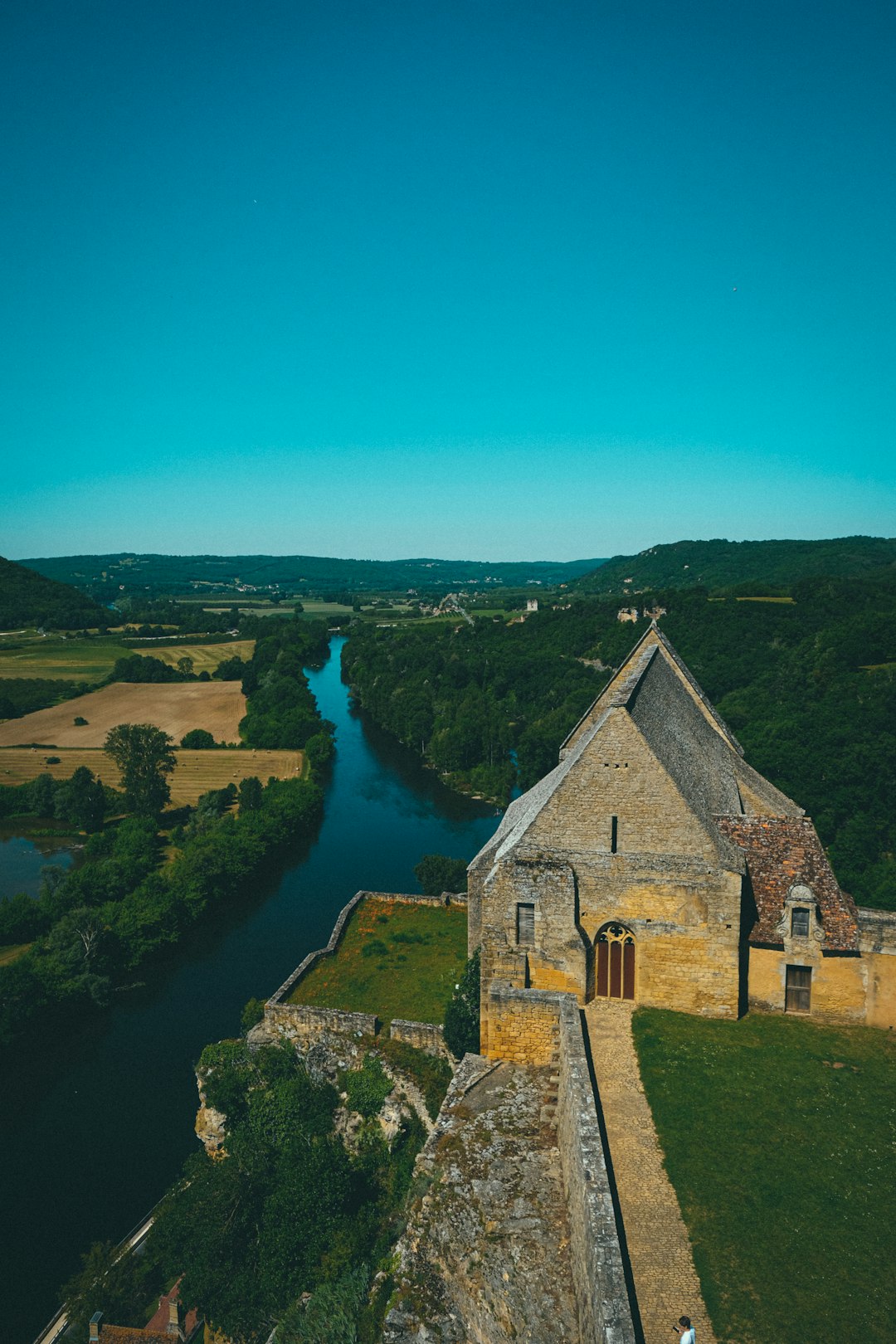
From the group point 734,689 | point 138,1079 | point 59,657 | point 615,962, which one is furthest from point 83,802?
point 59,657

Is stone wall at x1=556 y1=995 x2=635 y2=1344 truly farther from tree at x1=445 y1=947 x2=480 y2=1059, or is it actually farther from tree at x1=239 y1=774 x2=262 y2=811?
tree at x1=239 y1=774 x2=262 y2=811

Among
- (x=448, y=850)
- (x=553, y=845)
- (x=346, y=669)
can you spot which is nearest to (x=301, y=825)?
(x=448, y=850)

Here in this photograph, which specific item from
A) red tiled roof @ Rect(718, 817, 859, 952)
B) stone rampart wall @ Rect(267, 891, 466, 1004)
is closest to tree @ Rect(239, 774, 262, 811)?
stone rampart wall @ Rect(267, 891, 466, 1004)

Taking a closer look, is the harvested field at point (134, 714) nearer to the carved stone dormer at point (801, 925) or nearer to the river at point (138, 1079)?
the river at point (138, 1079)

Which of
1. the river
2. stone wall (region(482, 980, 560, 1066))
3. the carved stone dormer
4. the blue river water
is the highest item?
the carved stone dormer

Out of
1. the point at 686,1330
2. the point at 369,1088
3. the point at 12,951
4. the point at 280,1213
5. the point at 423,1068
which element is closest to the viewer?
the point at 686,1330

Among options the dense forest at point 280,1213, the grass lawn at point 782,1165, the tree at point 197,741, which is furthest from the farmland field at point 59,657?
the grass lawn at point 782,1165

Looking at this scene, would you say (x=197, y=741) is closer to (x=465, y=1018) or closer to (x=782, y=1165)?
(x=465, y=1018)

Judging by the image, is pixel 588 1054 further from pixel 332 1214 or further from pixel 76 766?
pixel 76 766
